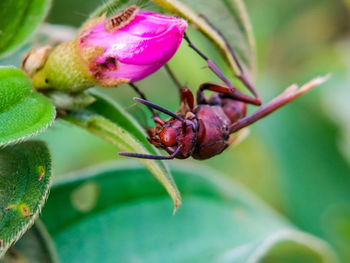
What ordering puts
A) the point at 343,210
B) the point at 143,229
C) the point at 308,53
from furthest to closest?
the point at 308,53 < the point at 343,210 < the point at 143,229

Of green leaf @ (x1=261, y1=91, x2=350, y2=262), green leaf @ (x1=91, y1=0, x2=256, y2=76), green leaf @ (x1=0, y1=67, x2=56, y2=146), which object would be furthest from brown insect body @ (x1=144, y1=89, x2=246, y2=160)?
green leaf @ (x1=261, y1=91, x2=350, y2=262)

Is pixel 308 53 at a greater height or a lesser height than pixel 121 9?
lesser

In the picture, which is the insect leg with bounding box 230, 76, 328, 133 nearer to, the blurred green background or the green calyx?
Result: the green calyx

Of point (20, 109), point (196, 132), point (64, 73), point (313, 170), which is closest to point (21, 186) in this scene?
point (20, 109)

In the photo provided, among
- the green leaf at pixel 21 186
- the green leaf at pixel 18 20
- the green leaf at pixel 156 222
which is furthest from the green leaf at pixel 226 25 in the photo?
the green leaf at pixel 156 222

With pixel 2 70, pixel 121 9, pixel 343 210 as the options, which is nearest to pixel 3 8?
pixel 2 70

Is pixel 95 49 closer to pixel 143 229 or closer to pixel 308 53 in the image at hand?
pixel 143 229

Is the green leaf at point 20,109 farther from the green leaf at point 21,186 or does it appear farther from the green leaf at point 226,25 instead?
the green leaf at point 226,25
